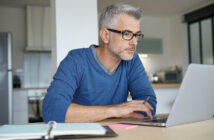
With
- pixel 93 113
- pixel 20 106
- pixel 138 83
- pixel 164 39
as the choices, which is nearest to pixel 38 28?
pixel 20 106

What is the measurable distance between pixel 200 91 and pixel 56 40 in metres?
1.75

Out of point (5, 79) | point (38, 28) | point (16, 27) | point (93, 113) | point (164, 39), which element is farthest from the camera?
point (164, 39)

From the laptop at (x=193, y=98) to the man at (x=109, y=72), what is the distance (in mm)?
240

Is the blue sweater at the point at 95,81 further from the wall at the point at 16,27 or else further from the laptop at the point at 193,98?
the wall at the point at 16,27

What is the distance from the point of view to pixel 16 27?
5.39m

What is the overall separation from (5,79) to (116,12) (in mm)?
3213

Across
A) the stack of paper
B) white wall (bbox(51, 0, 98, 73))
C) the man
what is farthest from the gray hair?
white wall (bbox(51, 0, 98, 73))

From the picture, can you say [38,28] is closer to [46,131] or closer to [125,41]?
[125,41]

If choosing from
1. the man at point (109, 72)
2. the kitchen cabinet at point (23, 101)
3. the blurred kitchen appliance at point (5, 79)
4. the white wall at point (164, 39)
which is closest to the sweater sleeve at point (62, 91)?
the man at point (109, 72)

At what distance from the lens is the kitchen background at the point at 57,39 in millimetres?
2598

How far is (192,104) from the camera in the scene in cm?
102

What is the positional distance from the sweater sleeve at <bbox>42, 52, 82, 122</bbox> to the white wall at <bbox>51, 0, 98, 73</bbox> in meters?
1.09

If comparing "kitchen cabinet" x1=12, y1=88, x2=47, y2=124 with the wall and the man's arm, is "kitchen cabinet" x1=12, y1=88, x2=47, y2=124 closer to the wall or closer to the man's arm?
the wall

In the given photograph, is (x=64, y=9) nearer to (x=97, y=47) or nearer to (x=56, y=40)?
(x=56, y=40)
